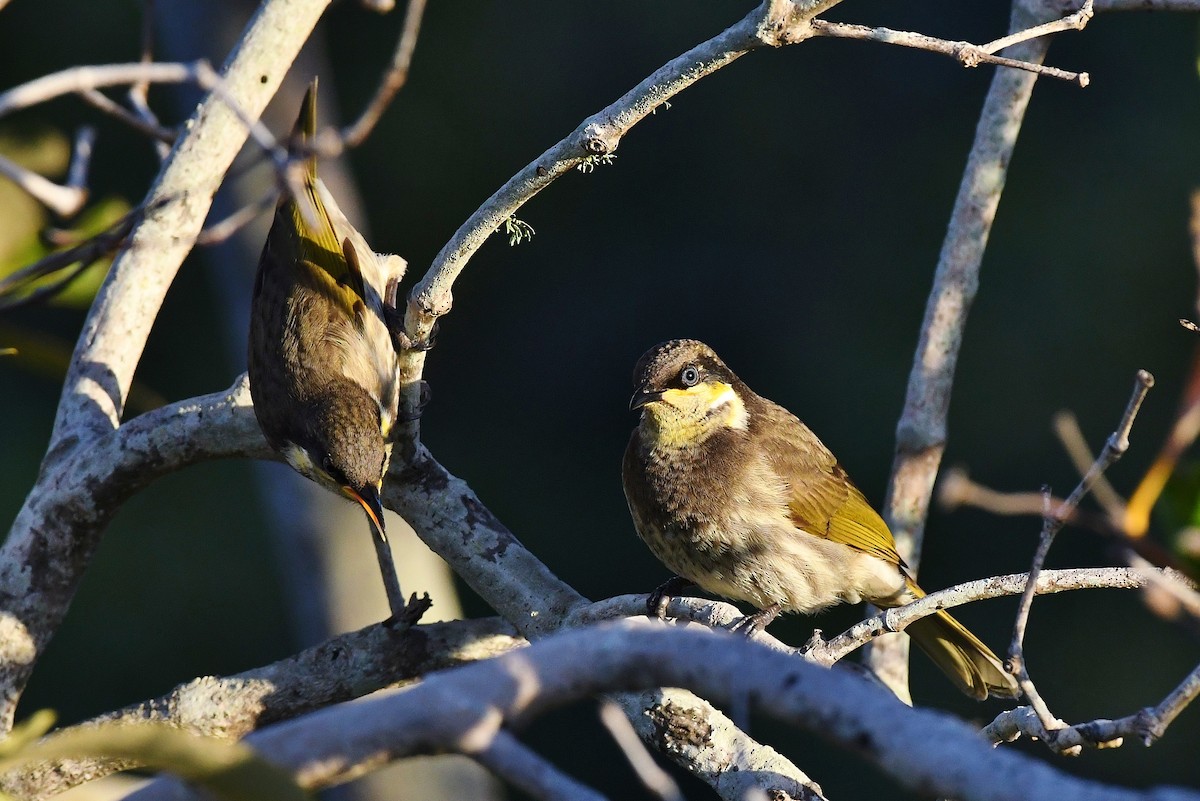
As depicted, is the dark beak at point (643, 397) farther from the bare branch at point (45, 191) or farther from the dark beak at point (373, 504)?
the bare branch at point (45, 191)

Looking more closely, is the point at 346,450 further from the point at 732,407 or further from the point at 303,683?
the point at 732,407

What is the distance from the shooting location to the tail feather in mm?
3682

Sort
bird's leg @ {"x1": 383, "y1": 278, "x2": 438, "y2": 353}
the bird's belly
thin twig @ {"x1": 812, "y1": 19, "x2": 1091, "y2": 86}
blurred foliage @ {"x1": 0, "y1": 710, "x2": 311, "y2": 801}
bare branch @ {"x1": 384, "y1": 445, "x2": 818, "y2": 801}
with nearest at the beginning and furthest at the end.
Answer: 1. blurred foliage @ {"x1": 0, "y1": 710, "x2": 311, "y2": 801}
2. thin twig @ {"x1": 812, "y1": 19, "x2": 1091, "y2": 86}
3. bare branch @ {"x1": 384, "y1": 445, "x2": 818, "y2": 801}
4. bird's leg @ {"x1": 383, "y1": 278, "x2": 438, "y2": 353}
5. the bird's belly

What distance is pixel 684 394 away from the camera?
3.72 m

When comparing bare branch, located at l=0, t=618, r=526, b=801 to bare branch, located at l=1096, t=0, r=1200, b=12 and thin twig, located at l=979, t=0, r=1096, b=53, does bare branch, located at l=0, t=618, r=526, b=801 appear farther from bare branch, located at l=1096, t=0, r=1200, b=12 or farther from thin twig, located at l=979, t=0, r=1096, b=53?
bare branch, located at l=1096, t=0, r=1200, b=12

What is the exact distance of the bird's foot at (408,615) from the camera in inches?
123

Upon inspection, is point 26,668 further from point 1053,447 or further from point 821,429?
point 1053,447

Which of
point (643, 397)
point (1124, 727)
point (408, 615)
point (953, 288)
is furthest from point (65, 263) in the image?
point (953, 288)

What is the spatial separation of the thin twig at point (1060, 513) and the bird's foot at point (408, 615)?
58.2 inches

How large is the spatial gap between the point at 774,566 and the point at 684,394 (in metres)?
0.55

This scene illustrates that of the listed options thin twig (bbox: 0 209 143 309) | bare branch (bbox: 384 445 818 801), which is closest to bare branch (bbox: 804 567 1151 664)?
bare branch (bbox: 384 445 818 801)

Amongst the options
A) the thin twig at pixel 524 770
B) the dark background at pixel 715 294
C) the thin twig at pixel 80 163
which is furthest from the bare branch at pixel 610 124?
the dark background at pixel 715 294

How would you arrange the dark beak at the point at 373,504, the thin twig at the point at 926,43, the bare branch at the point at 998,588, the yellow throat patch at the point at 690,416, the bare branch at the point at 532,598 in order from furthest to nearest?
the yellow throat patch at the point at 690,416 → the dark beak at the point at 373,504 → the bare branch at the point at 532,598 → the bare branch at the point at 998,588 → the thin twig at the point at 926,43

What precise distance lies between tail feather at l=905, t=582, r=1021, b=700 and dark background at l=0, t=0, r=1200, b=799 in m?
3.25
